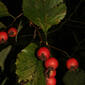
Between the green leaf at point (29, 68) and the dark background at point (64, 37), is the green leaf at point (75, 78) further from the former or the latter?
the green leaf at point (29, 68)

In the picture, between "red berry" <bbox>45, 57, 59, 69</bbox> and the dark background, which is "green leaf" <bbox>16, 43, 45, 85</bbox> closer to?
"red berry" <bbox>45, 57, 59, 69</bbox>

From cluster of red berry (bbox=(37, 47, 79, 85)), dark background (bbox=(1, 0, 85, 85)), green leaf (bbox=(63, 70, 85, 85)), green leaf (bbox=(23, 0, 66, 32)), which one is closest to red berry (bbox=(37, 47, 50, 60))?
cluster of red berry (bbox=(37, 47, 79, 85))

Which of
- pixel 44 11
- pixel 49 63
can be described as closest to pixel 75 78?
pixel 49 63

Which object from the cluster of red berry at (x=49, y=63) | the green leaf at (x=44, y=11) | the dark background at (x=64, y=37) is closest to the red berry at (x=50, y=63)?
the cluster of red berry at (x=49, y=63)

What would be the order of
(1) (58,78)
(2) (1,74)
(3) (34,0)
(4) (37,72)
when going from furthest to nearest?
1. (2) (1,74)
2. (1) (58,78)
3. (4) (37,72)
4. (3) (34,0)

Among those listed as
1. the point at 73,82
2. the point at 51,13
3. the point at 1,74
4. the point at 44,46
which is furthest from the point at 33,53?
the point at 1,74

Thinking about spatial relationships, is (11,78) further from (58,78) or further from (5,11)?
(5,11)

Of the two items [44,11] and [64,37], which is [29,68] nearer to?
[44,11]
